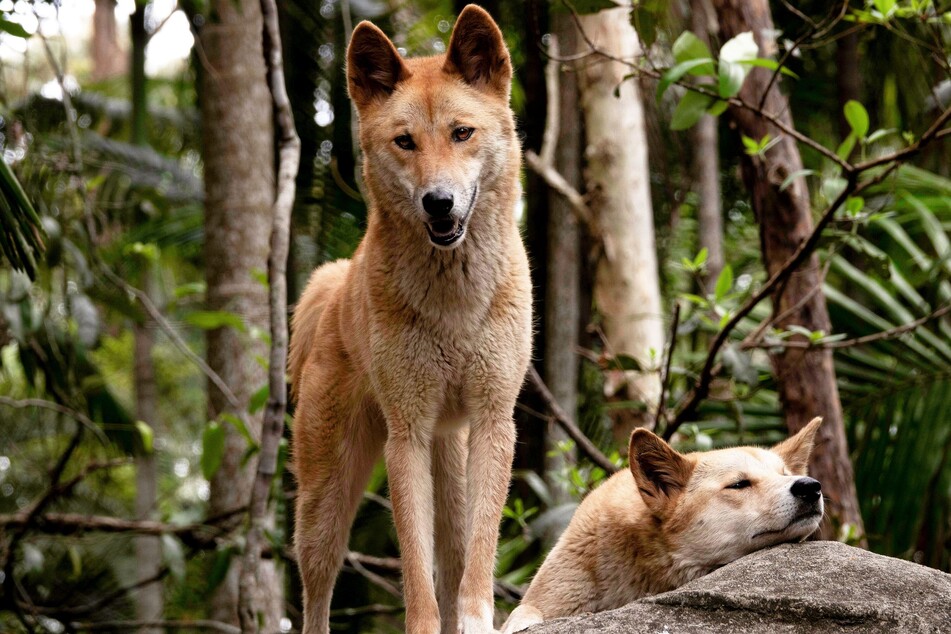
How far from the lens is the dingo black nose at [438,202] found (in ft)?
13.6

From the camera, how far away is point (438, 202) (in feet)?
13.7

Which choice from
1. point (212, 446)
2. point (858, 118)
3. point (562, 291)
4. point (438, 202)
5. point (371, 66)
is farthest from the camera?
point (562, 291)

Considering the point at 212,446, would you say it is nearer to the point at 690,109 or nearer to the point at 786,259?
the point at 690,109

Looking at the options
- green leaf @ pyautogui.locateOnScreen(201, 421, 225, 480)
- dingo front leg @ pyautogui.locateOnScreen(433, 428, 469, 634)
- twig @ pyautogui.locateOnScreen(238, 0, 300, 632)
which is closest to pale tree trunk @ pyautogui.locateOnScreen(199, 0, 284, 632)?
green leaf @ pyautogui.locateOnScreen(201, 421, 225, 480)

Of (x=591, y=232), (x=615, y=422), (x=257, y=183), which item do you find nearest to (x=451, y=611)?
(x=615, y=422)

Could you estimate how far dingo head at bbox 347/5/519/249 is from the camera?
426 cm

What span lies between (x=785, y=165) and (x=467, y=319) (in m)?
3.56

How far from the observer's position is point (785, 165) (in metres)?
7.01

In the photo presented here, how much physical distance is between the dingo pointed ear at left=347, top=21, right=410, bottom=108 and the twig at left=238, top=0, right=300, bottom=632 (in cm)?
125

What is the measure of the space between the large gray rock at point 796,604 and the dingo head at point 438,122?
5.59ft

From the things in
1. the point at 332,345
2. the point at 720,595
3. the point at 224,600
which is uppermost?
the point at 332,345

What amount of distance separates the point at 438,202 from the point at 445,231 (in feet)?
0.49

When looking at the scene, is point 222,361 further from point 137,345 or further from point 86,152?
point 137,345

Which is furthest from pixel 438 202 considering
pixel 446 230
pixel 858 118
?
pixel 858 118
